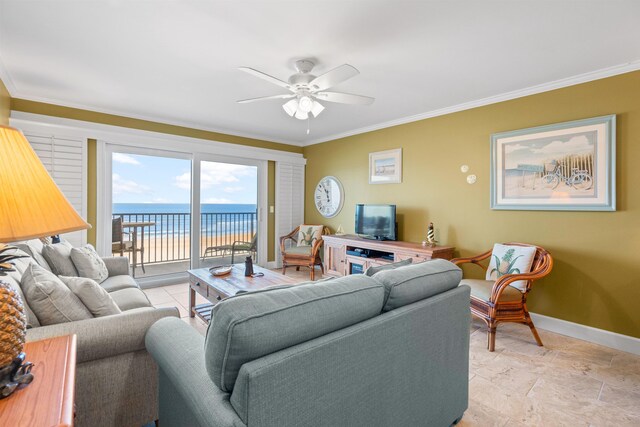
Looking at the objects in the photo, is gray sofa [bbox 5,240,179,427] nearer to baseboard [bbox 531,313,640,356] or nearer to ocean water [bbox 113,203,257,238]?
ocean water [bbox 113,203,257,238]

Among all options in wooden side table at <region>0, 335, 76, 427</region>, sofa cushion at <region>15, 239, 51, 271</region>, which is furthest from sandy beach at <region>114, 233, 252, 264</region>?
wooden side table at <region>0, 335, 76, 427</region>

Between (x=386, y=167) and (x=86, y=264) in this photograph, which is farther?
(x=386, y=167)

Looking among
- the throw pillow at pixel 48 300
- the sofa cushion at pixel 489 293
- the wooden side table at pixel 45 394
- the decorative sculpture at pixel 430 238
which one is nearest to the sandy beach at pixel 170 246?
the throw pillow at pixel 48 300

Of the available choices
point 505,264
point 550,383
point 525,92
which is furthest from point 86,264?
point 525,92

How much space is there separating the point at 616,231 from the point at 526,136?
1.18 meters

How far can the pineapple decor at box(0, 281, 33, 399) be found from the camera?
84 centimetres

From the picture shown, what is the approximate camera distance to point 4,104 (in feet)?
10.2

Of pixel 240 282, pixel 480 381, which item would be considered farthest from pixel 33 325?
pixel 480 381

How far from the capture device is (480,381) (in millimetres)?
2168

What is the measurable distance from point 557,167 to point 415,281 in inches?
102

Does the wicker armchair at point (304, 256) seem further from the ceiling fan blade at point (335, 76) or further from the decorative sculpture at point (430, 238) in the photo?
the ceiling fan blade at point (335, 76)

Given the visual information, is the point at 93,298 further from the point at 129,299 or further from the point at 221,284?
the point at 221,284

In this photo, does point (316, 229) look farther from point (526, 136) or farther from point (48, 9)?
point (48, 9)

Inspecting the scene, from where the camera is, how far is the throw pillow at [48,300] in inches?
56.9
